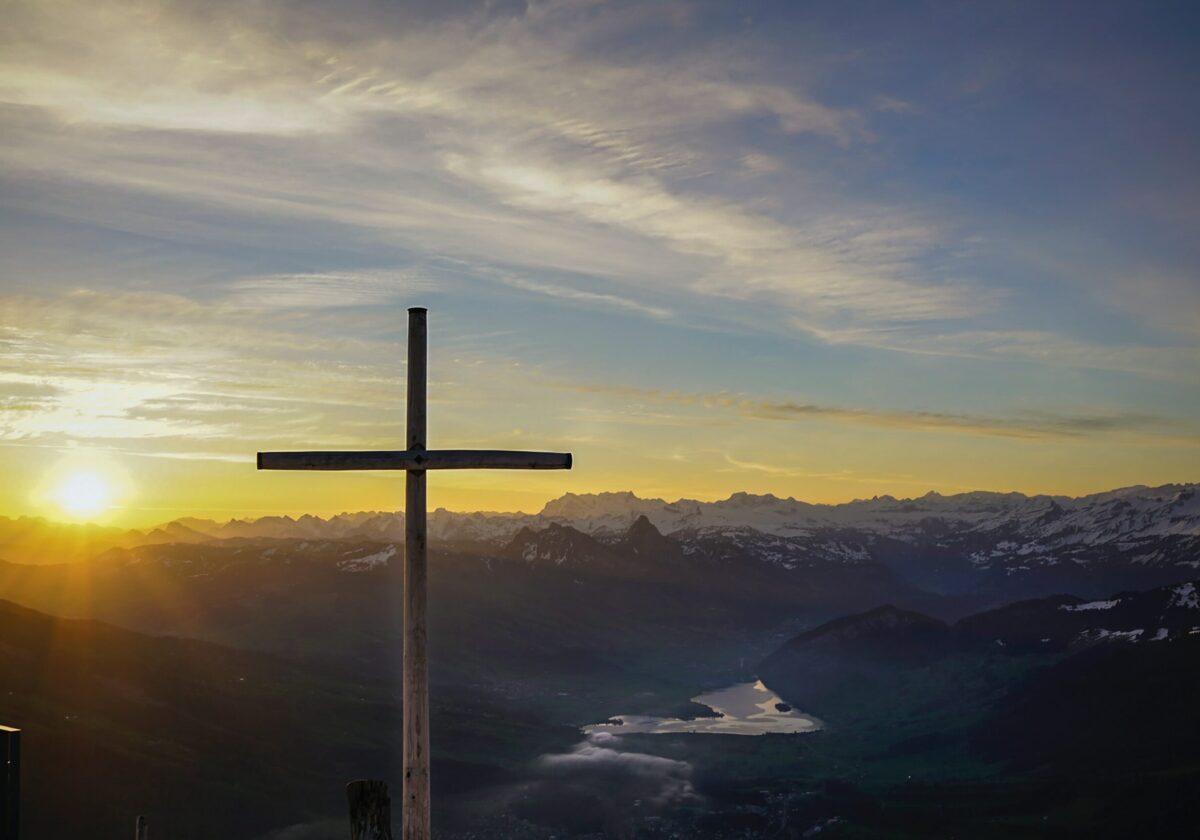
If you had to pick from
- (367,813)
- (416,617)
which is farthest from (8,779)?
(416,617)

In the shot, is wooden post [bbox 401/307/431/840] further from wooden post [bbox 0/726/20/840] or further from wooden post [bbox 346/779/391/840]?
wooden post [bbox 0/726/20/840]

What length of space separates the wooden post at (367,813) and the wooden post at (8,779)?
3.85 metres

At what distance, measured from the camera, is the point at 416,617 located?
14.6 metres

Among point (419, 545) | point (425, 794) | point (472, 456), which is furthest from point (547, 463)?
point (425, 794)

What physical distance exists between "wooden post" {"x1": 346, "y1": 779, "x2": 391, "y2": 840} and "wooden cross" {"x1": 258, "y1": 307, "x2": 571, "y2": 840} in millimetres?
584

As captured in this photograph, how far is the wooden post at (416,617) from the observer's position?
13883 millimetres

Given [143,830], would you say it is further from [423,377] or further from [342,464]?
[423,377]

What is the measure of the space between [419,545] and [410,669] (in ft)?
5.08

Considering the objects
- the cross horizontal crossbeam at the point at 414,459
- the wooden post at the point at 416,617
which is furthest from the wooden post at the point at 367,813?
the cross horizontal crossbeam at the point at 414,459

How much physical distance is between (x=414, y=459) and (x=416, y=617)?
1.97 metres

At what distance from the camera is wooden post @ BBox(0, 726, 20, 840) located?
13.3 metres

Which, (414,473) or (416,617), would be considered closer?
(416,617)

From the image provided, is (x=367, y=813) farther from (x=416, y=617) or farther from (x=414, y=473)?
(x=414, y=473)

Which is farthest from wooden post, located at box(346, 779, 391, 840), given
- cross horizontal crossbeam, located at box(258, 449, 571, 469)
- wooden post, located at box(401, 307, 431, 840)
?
cross horizontal crossbeam, located at box(258, 449, 571, 469)
